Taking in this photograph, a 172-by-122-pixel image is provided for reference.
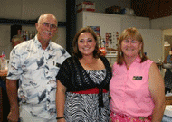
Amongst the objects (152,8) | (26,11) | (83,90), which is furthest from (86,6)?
(83,90)

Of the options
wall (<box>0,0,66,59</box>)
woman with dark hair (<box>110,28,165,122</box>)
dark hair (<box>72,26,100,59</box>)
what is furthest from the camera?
wall (<box>0,0,66,59</box>)

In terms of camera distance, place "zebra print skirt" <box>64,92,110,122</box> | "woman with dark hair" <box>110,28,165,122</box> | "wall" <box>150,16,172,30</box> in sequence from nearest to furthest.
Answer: "woman with dark hair" <box>110,28,165,122</box>, "zebra print skirt" <box>64,92,110,122</box>, "wall" <box>150,16,172,30</box>

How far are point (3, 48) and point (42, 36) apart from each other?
3.35m

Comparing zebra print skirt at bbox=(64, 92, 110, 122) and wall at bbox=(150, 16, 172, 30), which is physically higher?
wall at bbox=(150, 16, 172, 30)

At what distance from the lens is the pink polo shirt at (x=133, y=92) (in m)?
1.42

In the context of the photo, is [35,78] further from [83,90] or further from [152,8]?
[152,8]

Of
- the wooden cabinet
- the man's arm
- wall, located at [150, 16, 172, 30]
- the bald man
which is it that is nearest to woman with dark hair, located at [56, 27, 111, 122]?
the bald man

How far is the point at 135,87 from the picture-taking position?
1.43 meters

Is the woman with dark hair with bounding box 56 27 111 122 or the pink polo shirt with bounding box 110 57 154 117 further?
the woman with dark hair with bounding box 56 27 111 122

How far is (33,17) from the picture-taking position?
502cm

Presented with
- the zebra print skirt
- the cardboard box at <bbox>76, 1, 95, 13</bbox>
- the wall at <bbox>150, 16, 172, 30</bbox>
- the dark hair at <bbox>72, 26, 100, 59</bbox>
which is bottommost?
the zebra print skirt

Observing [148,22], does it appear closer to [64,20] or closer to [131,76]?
[64,20]

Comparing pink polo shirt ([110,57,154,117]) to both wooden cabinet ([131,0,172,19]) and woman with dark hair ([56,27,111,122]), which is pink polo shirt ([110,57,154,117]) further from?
wooden cabinet ([131,0,172,19])

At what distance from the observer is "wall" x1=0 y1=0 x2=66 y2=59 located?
4.72m
